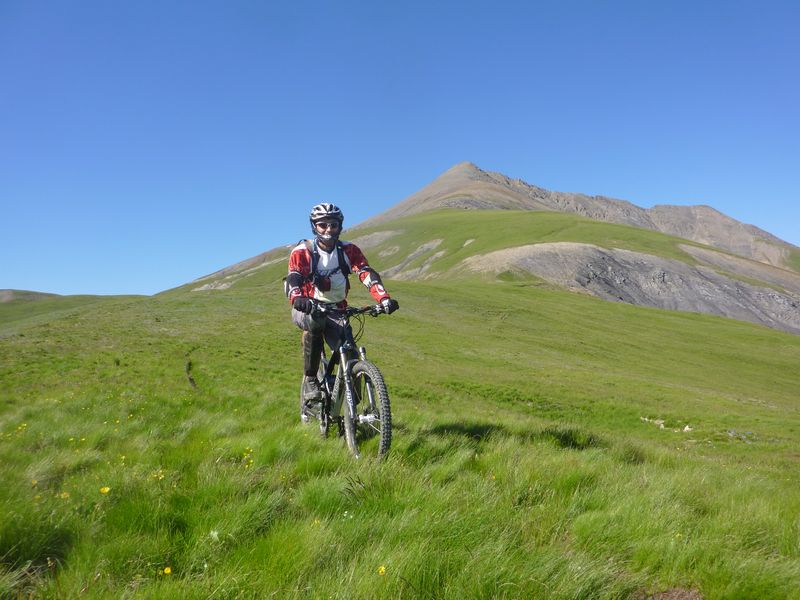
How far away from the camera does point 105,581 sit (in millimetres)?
2699

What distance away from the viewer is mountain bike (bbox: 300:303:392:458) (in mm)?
6239

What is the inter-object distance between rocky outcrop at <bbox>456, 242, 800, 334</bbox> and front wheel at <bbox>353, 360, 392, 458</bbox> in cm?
9071

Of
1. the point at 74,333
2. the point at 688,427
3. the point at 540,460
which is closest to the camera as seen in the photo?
the point at 540,460

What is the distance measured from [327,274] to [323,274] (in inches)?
2.5

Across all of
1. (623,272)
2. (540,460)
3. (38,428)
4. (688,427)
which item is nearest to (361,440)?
(540,460)

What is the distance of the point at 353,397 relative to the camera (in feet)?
22.3

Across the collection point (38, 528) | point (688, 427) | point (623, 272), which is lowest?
point (688, 427)

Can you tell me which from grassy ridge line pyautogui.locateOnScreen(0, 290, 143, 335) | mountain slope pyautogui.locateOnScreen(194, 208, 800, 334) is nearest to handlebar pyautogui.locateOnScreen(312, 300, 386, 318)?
mountain slope pyautogui.locateOnScreen(194, 208, 800, 334)

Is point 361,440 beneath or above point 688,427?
above

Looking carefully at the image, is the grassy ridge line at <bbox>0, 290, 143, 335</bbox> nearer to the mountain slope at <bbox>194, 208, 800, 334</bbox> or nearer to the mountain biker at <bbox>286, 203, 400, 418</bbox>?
the mountain slope at <bbox>194, 208, 800, 334</bbox>

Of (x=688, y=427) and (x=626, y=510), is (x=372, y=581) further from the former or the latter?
(x=688, y=427)

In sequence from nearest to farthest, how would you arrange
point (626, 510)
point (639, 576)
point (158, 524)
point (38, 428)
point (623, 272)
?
point (639, 576), point (158, 524), point (626, 510), point (38, 428), point (623, 272)

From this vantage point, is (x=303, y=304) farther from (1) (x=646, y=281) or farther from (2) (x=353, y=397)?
(1) (x=646, y=281)

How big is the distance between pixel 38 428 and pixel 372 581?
7376 mm
